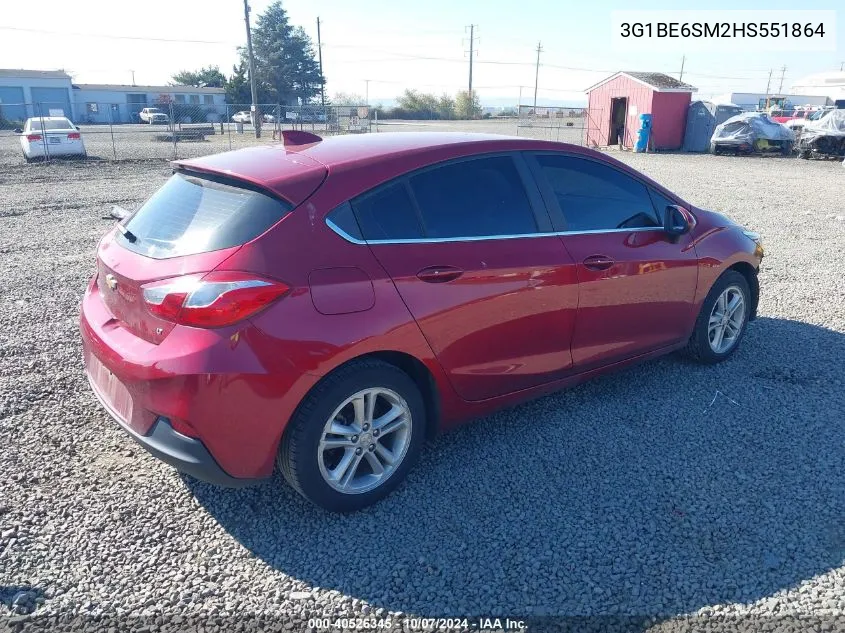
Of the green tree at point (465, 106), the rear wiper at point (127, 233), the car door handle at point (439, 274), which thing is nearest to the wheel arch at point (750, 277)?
the car door handle at point (439, 274)

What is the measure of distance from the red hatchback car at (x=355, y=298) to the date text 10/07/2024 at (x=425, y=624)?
1.99ft

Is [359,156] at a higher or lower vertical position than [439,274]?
higher

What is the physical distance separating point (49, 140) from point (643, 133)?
73.6 ft

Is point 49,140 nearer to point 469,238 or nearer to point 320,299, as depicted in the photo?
point 469,238

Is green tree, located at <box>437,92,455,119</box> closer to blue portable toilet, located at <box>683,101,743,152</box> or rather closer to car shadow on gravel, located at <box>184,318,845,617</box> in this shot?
blue portable toilet, located at <box>683,101,743,152</box>

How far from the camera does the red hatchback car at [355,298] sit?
2.64 m

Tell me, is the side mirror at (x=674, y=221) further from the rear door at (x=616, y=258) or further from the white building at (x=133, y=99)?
the white building at (x=133, y=99)

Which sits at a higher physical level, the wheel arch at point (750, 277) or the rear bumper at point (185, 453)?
the wheel arch at point (750, 277)

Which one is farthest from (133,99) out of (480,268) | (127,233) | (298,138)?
(480,268)

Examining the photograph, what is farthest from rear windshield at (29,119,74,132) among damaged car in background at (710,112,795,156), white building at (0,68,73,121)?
white building at (0,68,73,121)

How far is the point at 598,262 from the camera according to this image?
373 centimetres

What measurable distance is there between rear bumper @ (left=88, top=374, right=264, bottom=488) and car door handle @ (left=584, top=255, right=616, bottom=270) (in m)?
2.18

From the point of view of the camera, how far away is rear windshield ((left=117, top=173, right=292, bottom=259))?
9.11ft

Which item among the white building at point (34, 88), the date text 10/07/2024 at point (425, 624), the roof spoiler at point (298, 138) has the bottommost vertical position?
the date text 10/07/2024 at point (425, 624)
